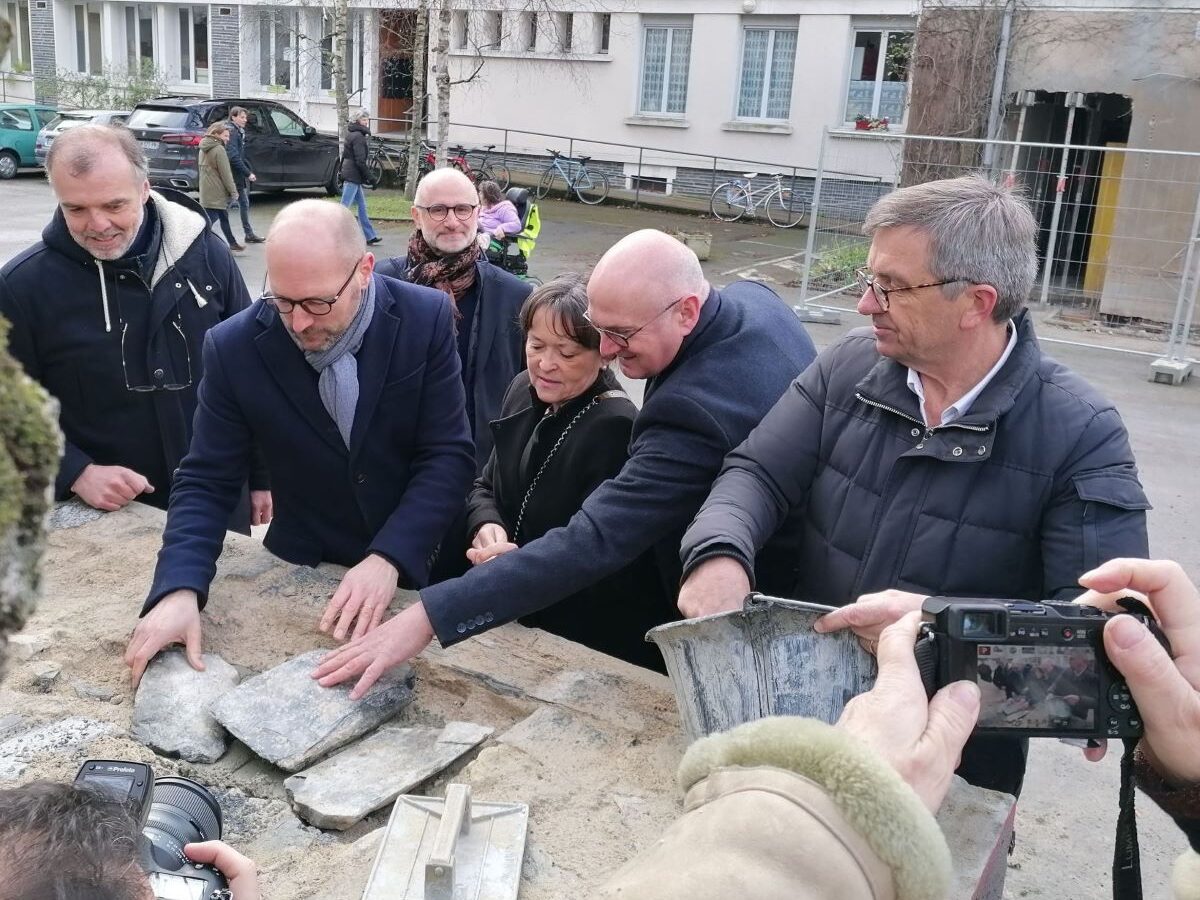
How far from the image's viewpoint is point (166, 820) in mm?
1675

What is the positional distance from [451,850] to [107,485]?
7.39 feet

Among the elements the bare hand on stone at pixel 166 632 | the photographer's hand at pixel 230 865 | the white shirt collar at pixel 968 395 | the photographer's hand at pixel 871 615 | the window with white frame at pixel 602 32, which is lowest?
the bare hand on stone at pixel 166 632

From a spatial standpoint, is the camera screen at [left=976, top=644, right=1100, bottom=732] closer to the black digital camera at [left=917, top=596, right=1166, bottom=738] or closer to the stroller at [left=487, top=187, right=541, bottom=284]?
the black digital camera at [left=917, top=596, right=1166, bottom=738]

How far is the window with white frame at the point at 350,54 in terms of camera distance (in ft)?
80.1

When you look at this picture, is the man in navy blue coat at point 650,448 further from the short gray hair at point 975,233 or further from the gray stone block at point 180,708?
the short gray hair at point 975,233

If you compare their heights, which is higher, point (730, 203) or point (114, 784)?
point (114, 784)

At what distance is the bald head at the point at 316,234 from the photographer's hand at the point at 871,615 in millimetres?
1408

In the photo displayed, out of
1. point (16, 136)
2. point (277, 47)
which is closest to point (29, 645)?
point (16, 136)

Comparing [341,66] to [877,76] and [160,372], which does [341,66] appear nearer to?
[877,76]

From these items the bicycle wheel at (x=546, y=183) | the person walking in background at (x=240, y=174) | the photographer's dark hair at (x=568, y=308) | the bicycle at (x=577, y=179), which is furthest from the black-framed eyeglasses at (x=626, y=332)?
the bicycle wheel at (x=546, y=183)

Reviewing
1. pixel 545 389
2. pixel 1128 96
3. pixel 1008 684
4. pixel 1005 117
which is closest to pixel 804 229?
pixel 1005 117

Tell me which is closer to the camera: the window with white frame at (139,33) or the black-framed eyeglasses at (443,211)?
the black-framed eyeglasses at (443,211)

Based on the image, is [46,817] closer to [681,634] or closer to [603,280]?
[681,634]

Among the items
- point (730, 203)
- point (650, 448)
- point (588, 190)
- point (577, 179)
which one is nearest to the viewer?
point (650, 448)
